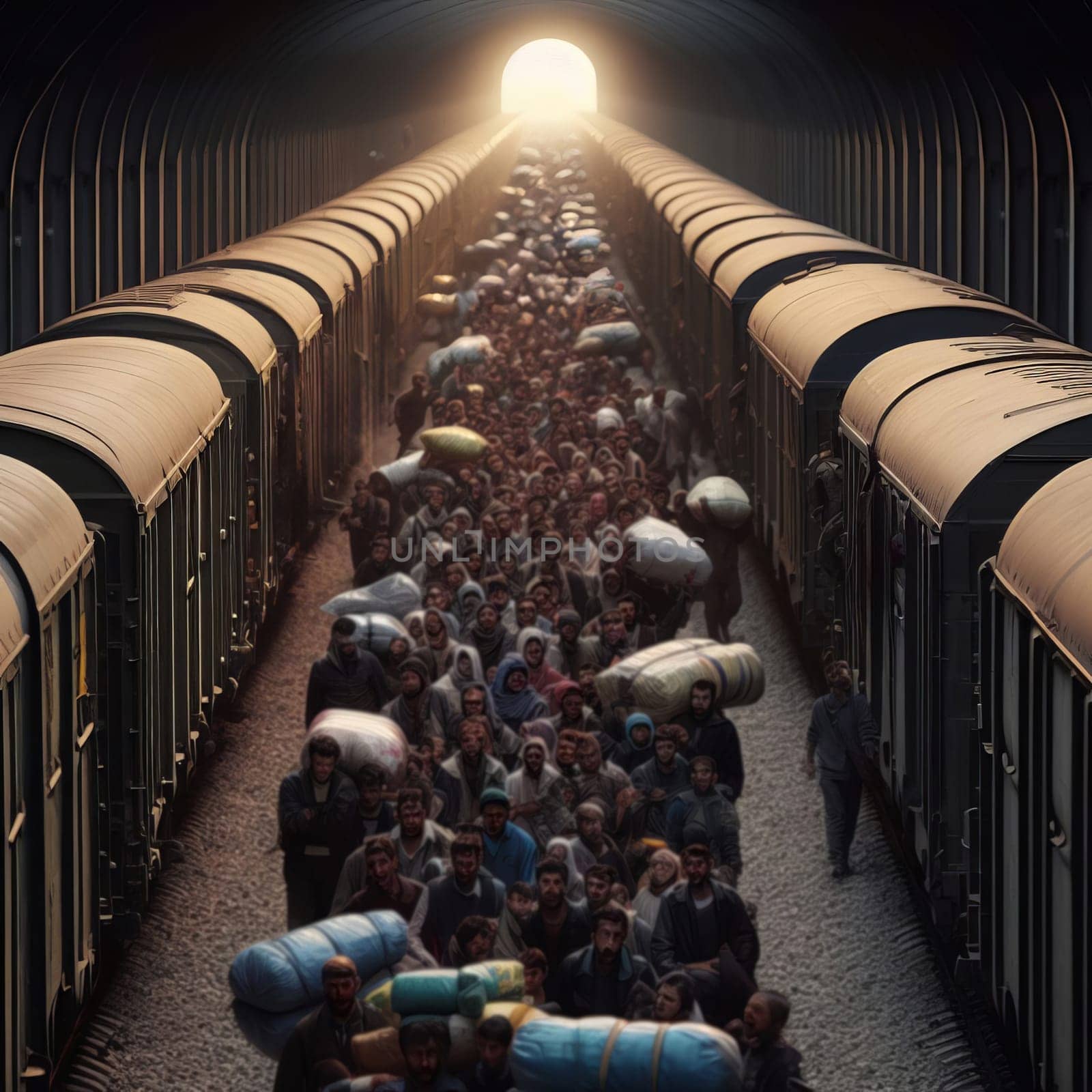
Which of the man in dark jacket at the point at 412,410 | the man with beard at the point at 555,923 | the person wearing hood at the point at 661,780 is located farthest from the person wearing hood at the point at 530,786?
the man in dark jacket at the point at 412,410

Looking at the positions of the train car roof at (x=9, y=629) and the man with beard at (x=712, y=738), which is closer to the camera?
the train car roof at (x=9, y=629)

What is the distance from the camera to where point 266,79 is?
37031mm

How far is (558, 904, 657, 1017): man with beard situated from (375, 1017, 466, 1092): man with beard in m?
1.20

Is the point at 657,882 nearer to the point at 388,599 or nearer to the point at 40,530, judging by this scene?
the point at 40,530

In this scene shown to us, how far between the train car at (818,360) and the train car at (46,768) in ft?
20.4

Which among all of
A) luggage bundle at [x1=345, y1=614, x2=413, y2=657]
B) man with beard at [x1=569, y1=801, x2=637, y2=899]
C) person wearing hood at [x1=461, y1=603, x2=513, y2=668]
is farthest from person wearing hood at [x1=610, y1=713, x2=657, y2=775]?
luggage bundle at [x1=345, y1=614, x2=413, y2=657]

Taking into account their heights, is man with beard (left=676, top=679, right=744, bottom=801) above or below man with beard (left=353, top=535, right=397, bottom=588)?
above

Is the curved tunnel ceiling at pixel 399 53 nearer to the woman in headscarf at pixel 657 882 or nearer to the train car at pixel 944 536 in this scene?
the train car at pixel 944 536

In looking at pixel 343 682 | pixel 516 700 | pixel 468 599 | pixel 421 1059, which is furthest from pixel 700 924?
pixel 468 599

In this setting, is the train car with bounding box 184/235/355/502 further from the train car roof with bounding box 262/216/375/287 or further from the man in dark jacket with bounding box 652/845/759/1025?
the man in dark jacket with bounding box 652/845/759/1025

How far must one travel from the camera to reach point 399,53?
2105 inches

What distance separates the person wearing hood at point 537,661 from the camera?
11.9 m

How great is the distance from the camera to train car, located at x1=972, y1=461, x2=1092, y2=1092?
6.32m

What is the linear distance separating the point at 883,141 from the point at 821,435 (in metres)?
19.7
